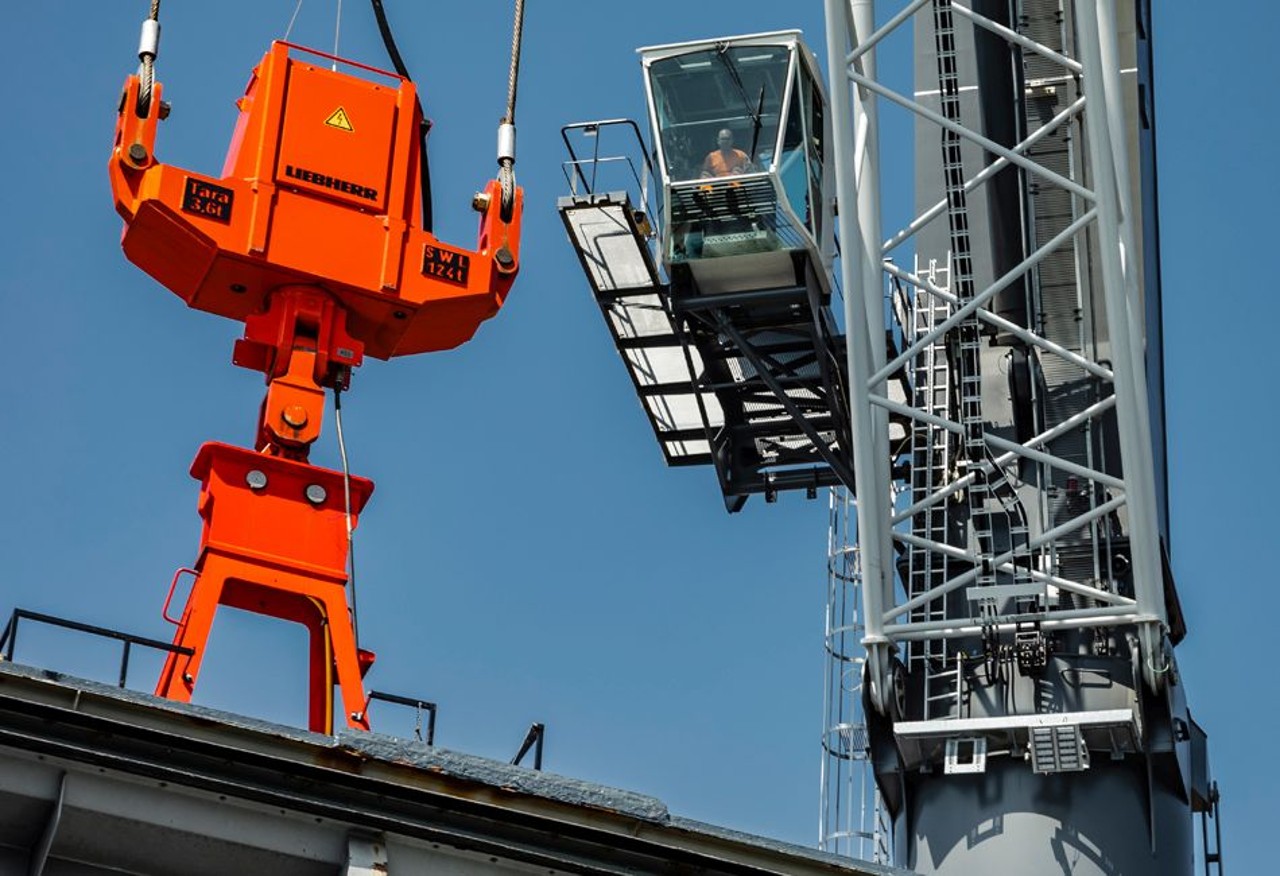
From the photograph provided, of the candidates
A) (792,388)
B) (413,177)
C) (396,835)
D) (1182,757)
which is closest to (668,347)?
(792,388)

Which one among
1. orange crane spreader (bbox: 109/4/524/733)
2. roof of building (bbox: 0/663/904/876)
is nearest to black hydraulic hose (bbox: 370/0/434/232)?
orange crane spreader (bbox: 109/4/524/733)

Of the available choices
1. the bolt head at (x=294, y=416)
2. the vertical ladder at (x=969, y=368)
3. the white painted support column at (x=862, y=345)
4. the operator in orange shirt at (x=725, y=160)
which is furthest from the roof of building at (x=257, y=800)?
the operator in orange shirt at (x=725, y=160)

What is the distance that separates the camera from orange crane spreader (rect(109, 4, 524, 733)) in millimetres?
21828

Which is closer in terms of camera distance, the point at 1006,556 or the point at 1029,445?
the point at 1006,556

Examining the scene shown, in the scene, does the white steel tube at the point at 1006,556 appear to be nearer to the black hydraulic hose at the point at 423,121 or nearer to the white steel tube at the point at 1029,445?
the white steel tube at the point at 1029,445

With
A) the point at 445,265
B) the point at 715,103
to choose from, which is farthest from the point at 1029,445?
the point at 445,265

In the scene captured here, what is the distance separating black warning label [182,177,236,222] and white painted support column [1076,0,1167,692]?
31.2 feet

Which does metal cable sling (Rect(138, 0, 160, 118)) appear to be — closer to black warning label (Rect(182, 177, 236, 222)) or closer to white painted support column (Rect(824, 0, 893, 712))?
black warning label (Rect(182, 177, 236, 222))

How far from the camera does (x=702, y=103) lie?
2888 centimetres

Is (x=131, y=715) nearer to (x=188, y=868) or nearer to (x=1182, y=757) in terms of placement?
(x=188, y=868)

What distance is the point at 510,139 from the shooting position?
24.6 metres

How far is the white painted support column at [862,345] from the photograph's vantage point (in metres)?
25.2

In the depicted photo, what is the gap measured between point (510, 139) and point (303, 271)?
284cm

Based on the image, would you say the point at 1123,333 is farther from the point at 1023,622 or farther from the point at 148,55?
the point at 148,55
